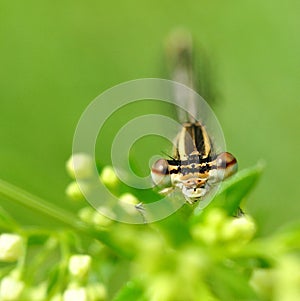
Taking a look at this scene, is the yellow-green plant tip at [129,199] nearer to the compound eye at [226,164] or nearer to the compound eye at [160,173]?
the compound eye at [160,173]

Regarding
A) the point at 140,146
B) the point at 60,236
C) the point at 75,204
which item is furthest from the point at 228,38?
the point at 60,236

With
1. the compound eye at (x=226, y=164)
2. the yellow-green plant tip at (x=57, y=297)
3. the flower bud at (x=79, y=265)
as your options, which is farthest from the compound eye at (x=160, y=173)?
the yellow-green plant tip at (x=57, y=297)

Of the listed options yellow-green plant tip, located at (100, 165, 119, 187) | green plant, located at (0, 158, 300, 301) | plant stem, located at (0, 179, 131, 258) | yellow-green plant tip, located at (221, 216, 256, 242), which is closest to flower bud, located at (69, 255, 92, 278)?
green plant, located at (0, 158, 300, 301)

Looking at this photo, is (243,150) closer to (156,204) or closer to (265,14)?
(265,14)

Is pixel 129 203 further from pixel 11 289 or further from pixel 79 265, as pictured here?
pixel 11 289

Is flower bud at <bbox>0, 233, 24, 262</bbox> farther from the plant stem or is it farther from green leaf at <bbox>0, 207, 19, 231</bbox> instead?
the plant stem

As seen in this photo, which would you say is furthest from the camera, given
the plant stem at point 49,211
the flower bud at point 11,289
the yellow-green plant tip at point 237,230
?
the flower bud at point 11,289

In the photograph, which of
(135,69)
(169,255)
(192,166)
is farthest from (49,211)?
(135,69)
